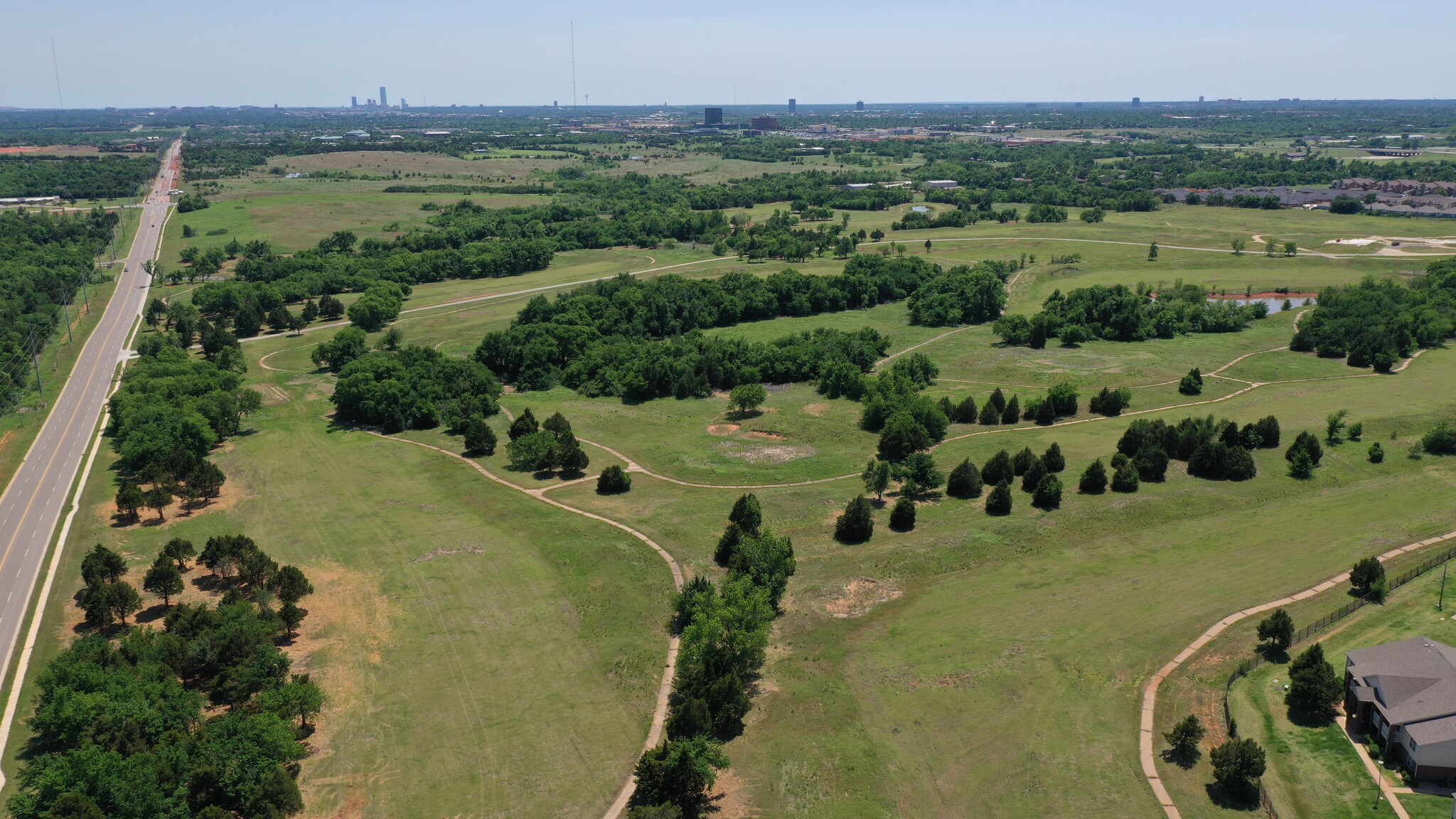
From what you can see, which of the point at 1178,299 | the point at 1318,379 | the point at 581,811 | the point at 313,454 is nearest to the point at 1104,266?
the point at 1178,299

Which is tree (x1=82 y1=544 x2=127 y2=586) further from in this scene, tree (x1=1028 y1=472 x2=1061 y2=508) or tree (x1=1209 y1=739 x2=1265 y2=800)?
tree (x1=1028 y1=472 x2=1061 y2=508)

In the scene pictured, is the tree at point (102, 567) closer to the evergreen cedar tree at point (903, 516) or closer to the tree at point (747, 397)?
the evergreen cedar tree at point (903, 516)

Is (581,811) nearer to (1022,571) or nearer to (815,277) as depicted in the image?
(1022,571)

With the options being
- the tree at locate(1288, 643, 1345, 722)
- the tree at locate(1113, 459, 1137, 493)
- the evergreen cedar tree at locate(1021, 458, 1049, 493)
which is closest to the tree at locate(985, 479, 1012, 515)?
the evergreen cedar tree at locate(1021, 458, 1049, 493)

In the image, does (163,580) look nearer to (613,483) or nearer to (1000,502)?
(613,483)

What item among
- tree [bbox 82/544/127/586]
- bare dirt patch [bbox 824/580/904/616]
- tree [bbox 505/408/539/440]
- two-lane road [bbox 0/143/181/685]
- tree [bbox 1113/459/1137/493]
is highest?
tree [bbox 1113/459/1137/493]

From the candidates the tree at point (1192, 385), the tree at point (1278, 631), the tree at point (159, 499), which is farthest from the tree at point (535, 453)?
the tree at point (1192, 385)

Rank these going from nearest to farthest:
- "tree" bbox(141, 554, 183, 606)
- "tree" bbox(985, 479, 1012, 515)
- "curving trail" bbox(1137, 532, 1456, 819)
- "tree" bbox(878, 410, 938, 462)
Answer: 1. "curving trail" bbox(1137, 532, 1456, 819)
2. "tree" bbox(141, 554, 183, 606)
3. "tree" bbox(985, 479, 1012, 515)
4. "tree" bbox(878, 410, 938, 462)

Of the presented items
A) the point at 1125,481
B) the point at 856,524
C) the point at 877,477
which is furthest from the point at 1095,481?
the point at 856,524
